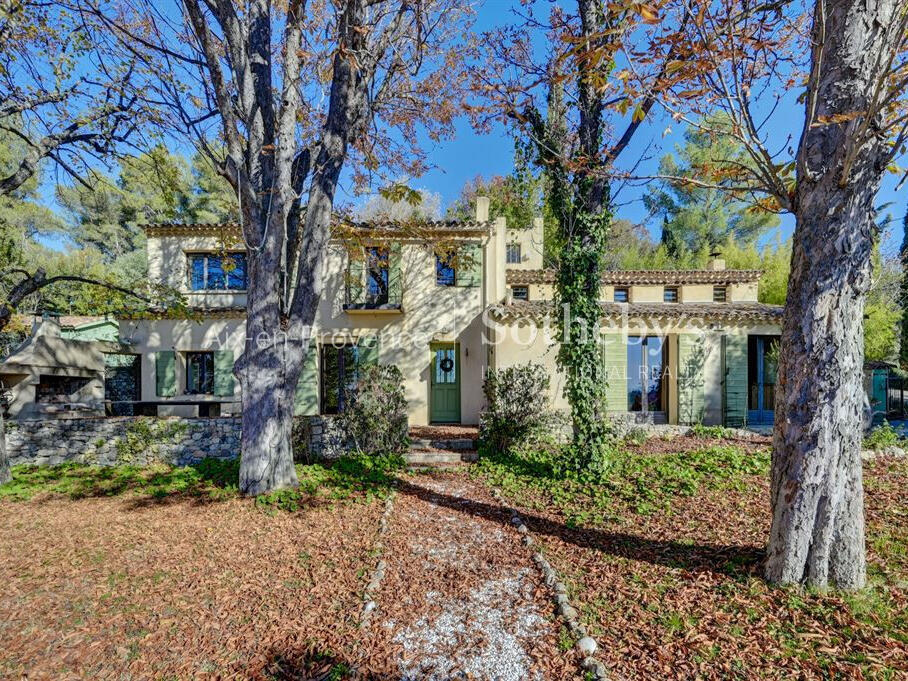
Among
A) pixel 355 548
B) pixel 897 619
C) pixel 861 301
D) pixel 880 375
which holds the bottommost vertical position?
pixel 355 548

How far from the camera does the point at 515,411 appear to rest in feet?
25.4

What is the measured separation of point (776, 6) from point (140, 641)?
7709 mm

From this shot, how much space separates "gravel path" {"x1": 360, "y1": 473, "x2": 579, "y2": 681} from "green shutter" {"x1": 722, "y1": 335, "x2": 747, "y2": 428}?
8.97 meters

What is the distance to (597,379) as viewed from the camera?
6184 millimetres

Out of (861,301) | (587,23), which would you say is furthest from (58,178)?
(861,301)

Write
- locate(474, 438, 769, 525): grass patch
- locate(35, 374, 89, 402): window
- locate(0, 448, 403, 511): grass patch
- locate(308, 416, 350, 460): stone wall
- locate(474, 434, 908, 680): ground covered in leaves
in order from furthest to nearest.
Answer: locate(35, 374, 89, 402): window
locate(308, 416, 350, 460): stone wall
locate(0, 448, 403, 511): grass patch
locate(474, 438, 769, 525): grass patch
locate(474, 434, 908, 680): ground covered in leaves

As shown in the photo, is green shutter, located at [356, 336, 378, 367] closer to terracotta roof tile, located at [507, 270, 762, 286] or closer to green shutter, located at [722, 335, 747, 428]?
terracotta roof tile, located at [507, 270, 762, 286]

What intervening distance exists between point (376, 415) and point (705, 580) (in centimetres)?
538

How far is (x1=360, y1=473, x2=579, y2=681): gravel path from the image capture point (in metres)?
2.47

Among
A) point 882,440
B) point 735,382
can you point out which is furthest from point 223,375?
point 882,440

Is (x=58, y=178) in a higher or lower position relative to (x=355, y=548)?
higher

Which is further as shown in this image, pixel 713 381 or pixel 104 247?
pixel 104 247

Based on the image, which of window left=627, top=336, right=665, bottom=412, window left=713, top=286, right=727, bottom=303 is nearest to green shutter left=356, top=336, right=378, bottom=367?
window left=627, top=336, right=665, bottom=412

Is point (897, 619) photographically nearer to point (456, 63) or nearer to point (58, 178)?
point (456, 63)
